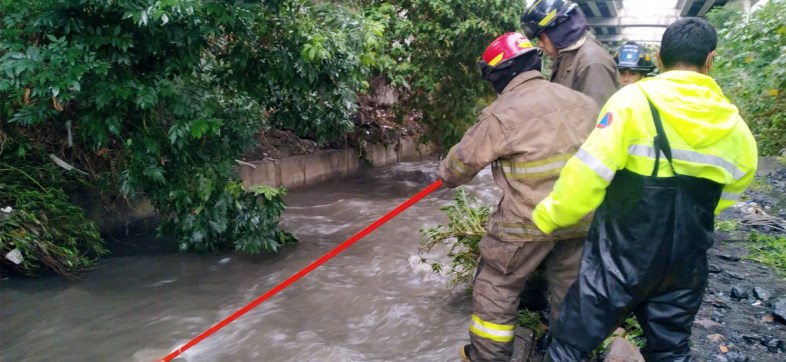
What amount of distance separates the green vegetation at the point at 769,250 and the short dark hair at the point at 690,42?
3.01 meters

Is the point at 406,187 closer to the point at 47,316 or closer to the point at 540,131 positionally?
the point at 47,316

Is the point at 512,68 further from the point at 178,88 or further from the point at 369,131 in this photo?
the point at 369,131

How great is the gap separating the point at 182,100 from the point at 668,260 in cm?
391

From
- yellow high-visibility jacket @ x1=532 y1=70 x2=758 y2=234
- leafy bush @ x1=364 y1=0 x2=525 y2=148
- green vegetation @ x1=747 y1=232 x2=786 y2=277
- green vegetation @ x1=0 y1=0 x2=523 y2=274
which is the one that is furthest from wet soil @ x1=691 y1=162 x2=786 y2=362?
leafy bush @ x1=364 y1=0 x2=525 y2=148

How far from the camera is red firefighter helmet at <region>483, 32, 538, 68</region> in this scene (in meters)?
3.07

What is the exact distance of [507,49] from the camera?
3084 millimetres

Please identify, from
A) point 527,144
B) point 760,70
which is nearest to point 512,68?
point 527,144

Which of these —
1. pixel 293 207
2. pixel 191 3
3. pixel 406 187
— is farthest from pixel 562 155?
pixel 406 187

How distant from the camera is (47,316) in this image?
470 centimetres

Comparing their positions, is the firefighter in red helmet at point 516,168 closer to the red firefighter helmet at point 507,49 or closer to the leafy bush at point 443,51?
the red firefighter helmet at point 507,49

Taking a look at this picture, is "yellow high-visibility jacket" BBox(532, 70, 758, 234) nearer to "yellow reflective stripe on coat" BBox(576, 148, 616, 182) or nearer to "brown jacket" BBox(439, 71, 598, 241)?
"yellow reflective stripe on coat" BBox(576, 148, 616, 182)

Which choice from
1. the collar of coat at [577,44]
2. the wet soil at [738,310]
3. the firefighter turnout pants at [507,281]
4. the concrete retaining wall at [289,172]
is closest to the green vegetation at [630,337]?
the wet soil at [738,310]

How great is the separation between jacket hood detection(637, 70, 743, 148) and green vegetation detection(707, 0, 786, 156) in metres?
5.02

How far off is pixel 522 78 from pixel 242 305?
3.23 metres
